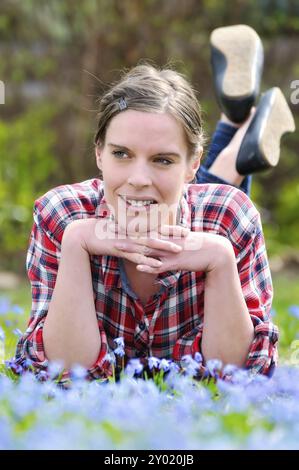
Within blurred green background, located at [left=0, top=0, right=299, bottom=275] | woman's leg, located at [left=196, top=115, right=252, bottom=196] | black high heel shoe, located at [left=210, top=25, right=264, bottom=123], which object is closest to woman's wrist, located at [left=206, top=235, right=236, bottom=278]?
woman's leg, located at [left=196, top=115, right=252, bottom=196]

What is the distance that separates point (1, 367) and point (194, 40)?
574 cm

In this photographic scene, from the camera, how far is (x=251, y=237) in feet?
8.43

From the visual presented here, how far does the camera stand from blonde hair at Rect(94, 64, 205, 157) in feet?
7.64

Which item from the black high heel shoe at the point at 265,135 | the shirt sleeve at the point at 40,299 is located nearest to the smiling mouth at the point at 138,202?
the shirt sleeve at the point at 40,299

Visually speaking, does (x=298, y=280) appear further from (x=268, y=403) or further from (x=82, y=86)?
(x=268, y=403)

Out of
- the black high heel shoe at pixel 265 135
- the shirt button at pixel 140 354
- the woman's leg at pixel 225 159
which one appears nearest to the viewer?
the shirt button at pixel 140 354

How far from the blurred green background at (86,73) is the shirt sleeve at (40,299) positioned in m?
4.00

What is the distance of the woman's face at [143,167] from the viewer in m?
2.27

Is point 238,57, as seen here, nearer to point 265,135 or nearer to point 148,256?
point 265,135

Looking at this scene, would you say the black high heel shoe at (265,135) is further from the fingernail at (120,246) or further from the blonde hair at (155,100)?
the fingernail at (120,246)

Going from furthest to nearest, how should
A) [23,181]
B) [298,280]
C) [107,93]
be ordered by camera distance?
[23,181]
[298,280]
[107,93]
